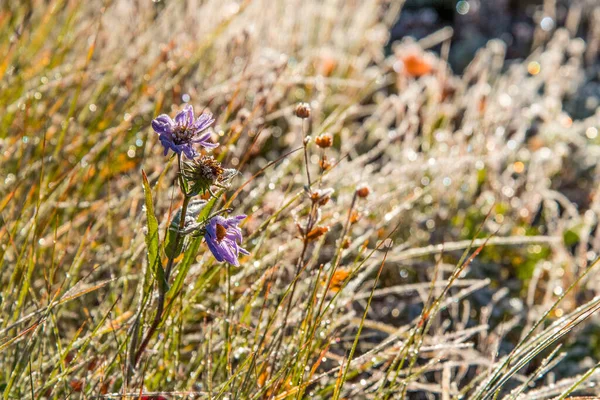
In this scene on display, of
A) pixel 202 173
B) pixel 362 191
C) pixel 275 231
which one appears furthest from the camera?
pixel 275 231

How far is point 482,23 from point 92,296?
14.2ft

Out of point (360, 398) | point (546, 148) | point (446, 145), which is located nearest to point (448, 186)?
point (446, 145)

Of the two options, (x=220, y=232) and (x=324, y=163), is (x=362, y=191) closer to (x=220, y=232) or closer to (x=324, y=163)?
(x=324, y=163)

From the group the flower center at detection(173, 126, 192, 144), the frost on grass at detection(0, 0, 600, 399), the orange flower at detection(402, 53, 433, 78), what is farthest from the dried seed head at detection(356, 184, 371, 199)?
the orange flower at detection(402, 53, 433, 78)

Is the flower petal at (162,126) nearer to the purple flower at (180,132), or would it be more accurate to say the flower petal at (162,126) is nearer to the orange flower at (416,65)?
the purple flower at (180,132)

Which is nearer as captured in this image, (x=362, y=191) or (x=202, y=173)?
(x=202, y=173)

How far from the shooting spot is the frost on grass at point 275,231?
121 centimetres

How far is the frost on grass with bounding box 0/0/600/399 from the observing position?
121cm

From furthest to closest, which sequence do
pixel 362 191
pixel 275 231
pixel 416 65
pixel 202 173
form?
pixel 416 65 → pixel 275 231 → pixel 362 191 → pixel 202 173

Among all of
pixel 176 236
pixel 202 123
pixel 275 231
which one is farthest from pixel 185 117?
pixel 275 231

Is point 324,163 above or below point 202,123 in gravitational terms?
below

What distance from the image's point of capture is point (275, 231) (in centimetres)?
183

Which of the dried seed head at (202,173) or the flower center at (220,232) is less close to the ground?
the dried seed head at (202,173)

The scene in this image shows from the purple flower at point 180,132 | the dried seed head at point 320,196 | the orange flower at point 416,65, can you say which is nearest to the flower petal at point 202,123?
the purple flower at point 180,132
